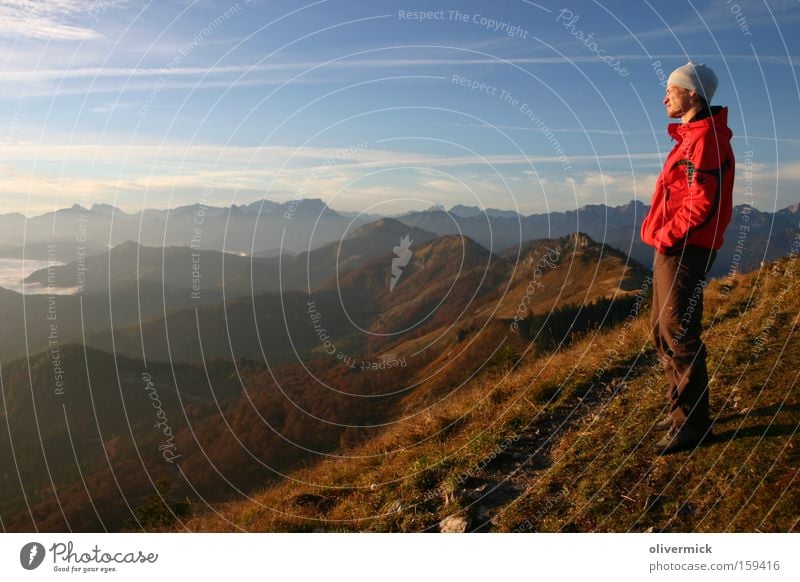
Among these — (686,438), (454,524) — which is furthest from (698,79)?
(454,524)

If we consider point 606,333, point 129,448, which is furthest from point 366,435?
point 129,448

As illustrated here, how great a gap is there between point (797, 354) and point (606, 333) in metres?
4.59

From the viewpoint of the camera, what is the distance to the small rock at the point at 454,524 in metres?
7.00

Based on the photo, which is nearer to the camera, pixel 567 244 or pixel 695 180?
pixel 695 180

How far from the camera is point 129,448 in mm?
125750

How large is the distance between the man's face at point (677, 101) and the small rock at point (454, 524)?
229 inches

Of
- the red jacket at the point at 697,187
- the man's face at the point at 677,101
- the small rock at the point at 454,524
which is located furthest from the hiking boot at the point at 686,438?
the man's face at the point at 677,101

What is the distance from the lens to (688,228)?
6629 mm

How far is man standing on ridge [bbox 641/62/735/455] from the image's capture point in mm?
6617
